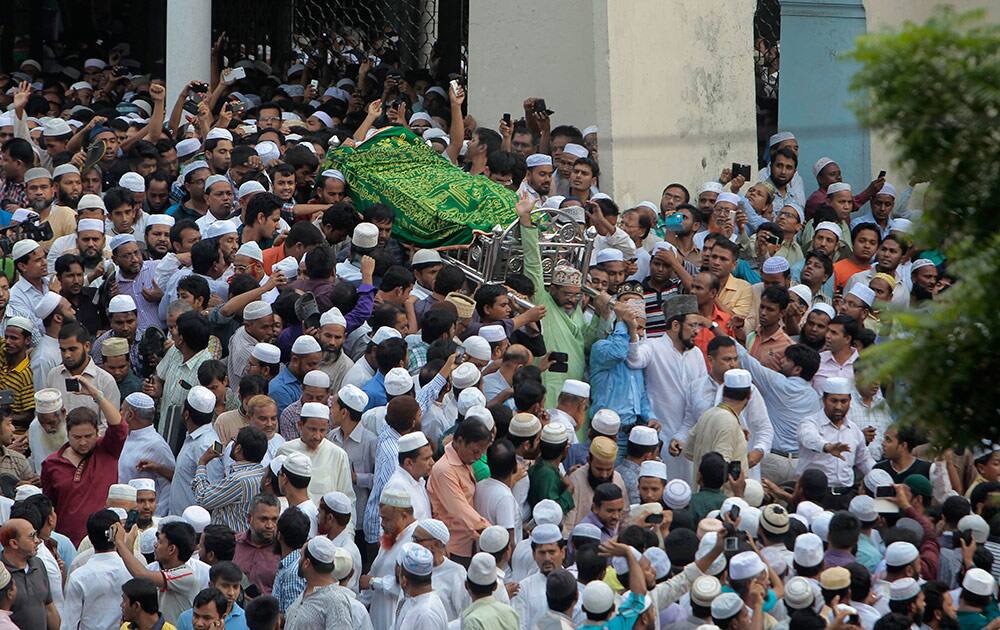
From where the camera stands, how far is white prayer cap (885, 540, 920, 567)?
7621 millimetres

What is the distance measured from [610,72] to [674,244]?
200 cm

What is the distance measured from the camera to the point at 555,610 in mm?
6961

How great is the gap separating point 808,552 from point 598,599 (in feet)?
3.55

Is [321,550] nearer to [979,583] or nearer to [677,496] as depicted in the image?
[677,496]

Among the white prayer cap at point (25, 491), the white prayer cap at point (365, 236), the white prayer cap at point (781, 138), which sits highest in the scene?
the white prayer cap at point (781, 138)

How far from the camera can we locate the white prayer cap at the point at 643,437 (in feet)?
27.7

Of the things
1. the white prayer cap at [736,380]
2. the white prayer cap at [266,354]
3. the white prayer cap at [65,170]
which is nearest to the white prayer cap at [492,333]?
the white prayer cap at [266,354]

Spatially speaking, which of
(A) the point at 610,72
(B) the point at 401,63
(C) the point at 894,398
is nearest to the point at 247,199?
(A) the point at 610,72

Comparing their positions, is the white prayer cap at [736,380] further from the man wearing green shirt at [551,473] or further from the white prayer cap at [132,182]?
the white prayer cap at [132,182]

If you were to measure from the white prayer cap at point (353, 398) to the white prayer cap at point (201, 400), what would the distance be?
591mm

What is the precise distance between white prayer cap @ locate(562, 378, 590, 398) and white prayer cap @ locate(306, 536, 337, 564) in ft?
7.23

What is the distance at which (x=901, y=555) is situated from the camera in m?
7.62

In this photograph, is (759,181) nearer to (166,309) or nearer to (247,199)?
(247,199)

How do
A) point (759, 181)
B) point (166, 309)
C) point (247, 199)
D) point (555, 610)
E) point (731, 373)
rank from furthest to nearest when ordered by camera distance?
point (759, 181) < point (247, 199) < point (166, 309) < point (731, 373) < point (555, 610)
